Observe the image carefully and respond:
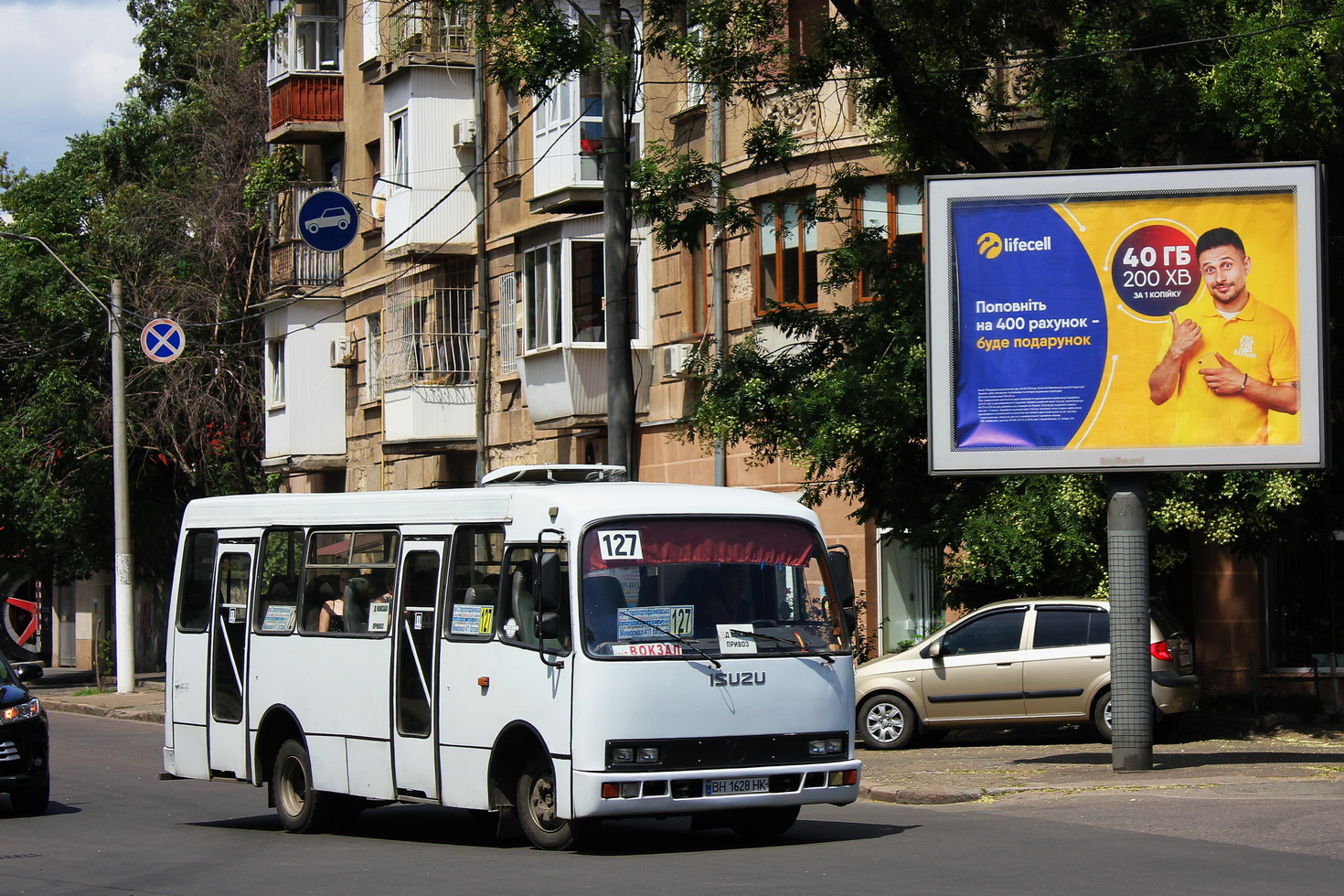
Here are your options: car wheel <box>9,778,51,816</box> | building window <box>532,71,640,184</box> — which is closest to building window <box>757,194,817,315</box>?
building window <box>532,71,640,184</box>

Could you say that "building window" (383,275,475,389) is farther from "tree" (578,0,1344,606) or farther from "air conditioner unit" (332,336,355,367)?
"tree" (578,0,1344,606)

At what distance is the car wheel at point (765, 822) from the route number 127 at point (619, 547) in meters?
2.06

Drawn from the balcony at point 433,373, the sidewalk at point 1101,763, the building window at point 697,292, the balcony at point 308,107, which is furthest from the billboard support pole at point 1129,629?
the balcony at point 308,107

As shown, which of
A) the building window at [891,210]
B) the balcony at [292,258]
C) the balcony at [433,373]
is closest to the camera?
the building window at [891,210]

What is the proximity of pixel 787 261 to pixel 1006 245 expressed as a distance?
10087 millimetres

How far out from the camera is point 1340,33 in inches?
692

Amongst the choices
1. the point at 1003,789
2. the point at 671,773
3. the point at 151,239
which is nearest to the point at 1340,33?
the point at 1003,789

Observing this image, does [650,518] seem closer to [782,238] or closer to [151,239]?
[782,238]

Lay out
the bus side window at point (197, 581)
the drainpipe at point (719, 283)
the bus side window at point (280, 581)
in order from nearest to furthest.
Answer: the bus side window at point (280, 581), the bus side window at point (197, 581), the drainpipe at point (719, 283)

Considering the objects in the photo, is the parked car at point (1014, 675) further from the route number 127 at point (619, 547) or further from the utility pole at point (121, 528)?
the utility pole at point (121, 528)

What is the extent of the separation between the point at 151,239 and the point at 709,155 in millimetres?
16626

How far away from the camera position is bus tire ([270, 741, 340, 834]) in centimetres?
1402

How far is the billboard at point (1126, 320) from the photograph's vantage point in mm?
15695

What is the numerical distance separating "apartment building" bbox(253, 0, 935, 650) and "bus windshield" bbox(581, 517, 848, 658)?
400 inches
